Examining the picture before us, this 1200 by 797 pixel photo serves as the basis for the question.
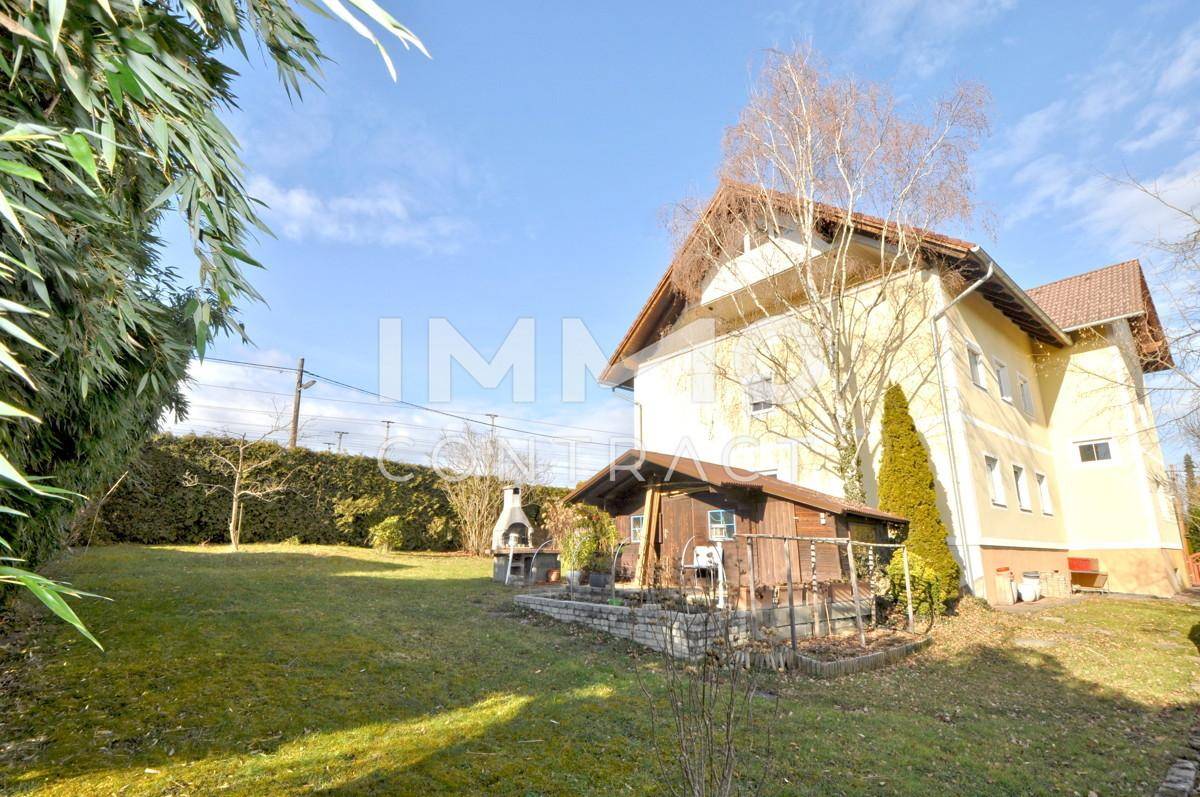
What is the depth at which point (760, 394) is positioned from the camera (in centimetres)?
1581

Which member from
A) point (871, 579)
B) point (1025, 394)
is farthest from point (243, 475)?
point (1025, 394)

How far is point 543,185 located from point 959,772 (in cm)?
1139

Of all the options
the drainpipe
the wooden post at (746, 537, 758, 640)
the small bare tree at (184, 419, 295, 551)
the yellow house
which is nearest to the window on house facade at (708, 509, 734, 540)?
the yellow house

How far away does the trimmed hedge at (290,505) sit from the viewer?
576 inches

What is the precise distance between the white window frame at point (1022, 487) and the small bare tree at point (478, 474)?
1519cm

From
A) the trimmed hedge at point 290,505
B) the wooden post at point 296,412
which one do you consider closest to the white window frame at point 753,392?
the trimmed hedge at point 290,505

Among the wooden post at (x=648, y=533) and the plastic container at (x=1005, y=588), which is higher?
the wooden post at (x=648, y=533)

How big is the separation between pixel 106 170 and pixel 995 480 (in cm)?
1721

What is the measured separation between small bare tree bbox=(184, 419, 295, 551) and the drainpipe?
684 inches

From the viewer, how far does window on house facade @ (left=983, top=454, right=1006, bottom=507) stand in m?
13.8

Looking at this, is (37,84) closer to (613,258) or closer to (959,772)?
(959,772)

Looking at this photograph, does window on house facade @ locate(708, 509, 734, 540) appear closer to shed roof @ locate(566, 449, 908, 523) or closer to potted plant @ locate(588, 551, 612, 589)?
shed roof @ locate(566, 449, 908, 523)

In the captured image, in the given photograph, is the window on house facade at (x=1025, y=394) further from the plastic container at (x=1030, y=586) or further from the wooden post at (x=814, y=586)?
the wooden post at (x=814, y=586)

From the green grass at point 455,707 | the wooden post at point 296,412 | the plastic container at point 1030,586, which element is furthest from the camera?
the wooden post at point 296,412
